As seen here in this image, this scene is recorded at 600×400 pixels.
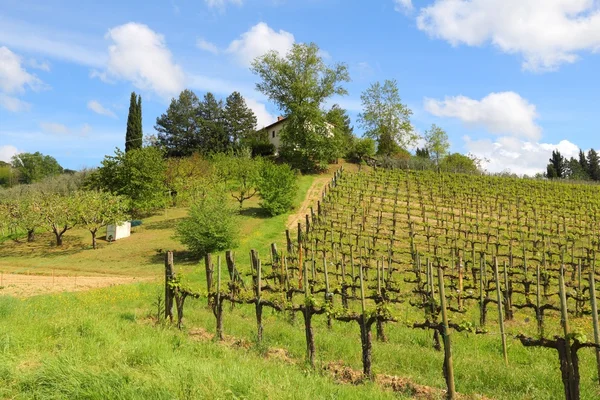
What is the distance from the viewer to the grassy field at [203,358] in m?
6.09

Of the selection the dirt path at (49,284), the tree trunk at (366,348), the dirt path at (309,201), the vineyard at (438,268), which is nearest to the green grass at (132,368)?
the tree trunk at (366,348)

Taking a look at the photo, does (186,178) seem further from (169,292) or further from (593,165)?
(593,165)

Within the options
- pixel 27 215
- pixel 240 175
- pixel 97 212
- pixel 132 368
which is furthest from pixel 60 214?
pixel 132 368

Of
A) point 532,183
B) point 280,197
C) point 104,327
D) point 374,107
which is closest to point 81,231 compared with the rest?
point 280,197

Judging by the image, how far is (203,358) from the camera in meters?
7.61

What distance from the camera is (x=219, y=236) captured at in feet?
83.5

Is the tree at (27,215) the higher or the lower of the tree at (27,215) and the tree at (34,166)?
the lower

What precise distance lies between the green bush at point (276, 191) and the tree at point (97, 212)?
11.3m

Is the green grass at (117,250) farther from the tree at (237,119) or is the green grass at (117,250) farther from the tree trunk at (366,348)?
the tree at (237,119)

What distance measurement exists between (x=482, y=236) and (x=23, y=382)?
1152 inches

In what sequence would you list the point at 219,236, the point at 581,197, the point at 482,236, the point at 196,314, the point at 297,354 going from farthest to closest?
the point at 581,197
the point at 482,236
the point at 219,236
the point at 196,314
the point at 297,354

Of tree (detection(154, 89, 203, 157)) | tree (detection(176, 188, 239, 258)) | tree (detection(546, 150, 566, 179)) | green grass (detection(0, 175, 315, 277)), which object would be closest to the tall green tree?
tree (detection(154, 89, 203, 157))

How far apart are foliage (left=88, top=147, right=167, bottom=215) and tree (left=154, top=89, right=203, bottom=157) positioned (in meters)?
27.4

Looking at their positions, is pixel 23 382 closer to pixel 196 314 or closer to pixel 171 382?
pixel 171 382
